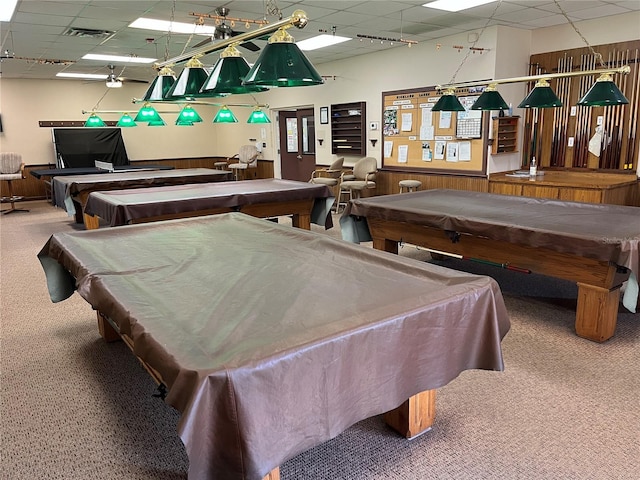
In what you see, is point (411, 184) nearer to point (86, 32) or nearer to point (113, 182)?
point (113, 182)

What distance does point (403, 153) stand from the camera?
766 centimetres

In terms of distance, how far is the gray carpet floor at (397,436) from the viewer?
2.04 m

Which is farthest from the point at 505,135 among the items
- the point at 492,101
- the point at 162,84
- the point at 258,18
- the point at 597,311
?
the point at 162,84

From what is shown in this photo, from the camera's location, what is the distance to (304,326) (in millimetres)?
1630

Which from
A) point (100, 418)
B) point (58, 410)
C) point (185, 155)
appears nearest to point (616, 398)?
point (100, 418)

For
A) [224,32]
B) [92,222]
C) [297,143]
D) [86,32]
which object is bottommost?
[92,222]

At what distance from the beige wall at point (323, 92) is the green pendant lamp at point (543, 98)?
2594mm

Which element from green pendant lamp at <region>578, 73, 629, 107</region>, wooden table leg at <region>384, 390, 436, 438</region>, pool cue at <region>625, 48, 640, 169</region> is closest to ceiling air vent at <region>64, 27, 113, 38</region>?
green pendant lamp at <region>578, 73, 629, 107</region>

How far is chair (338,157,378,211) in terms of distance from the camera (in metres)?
7.69

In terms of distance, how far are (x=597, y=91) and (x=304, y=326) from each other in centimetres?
301

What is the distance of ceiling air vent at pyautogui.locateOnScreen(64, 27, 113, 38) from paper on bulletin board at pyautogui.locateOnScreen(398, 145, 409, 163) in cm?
439

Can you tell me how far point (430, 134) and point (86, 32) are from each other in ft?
15.7

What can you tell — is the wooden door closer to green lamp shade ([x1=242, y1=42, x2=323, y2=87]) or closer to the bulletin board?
the bulletin board

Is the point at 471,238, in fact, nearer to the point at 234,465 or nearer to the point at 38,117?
the point at 234,465
